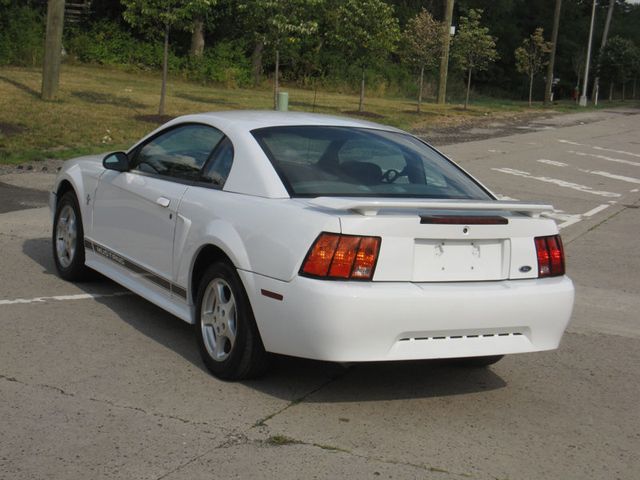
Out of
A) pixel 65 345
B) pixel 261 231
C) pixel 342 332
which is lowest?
pixel 65 345

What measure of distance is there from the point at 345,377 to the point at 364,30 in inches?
957

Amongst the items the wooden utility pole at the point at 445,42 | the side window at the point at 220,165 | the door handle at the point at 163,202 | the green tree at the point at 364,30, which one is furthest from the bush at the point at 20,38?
the side window at the point at 220,165

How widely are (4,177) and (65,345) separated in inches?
353

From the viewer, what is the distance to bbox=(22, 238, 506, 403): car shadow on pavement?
5590 millimetres

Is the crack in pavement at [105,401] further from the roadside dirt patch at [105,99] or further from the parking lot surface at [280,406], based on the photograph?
the roadside dirt patch at [105,99]

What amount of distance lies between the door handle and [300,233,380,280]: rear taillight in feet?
5.06

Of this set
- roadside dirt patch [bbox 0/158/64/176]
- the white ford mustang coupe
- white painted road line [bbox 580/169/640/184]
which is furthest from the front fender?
white painted road line [bbox 580/169/640/184]

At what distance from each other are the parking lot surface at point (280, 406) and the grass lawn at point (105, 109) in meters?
10.3

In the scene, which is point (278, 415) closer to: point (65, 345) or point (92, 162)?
point (65, 345)

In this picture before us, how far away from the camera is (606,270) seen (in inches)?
403

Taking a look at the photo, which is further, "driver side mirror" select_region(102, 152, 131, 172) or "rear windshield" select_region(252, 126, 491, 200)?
"driver side mirror" select_region(102, 152, 131, 172)

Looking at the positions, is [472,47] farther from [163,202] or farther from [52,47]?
[163,202]

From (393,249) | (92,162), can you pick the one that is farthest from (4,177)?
(393,249)

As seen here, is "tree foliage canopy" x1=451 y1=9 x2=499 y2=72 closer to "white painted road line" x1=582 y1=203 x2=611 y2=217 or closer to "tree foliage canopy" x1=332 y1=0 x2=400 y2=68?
"tree foliage canopy" x1=332 y1=0 x2=400 y2=68
